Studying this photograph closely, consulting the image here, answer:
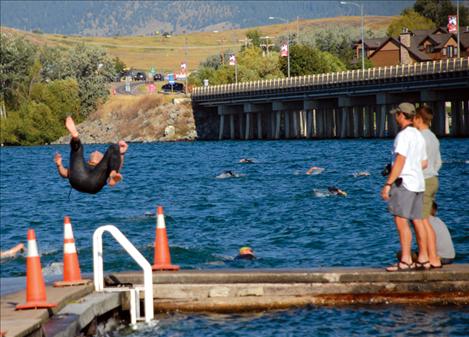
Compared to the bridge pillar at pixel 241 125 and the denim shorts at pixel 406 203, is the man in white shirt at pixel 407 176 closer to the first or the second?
the denim shorts at pixel 406 203

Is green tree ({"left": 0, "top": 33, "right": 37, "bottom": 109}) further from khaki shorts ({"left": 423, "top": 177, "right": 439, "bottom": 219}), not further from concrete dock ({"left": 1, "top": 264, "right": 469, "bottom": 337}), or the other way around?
khaki shorts ({"left": 423, "top": 177, "right": 439, "bottom": 219})

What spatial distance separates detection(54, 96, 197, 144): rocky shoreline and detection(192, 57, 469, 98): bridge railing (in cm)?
616

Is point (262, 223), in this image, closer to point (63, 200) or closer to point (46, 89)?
point (63, 200)

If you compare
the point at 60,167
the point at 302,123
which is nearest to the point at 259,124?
the point at 302,123

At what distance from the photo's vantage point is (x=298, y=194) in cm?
4812

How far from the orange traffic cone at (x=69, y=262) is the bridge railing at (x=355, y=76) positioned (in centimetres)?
8289

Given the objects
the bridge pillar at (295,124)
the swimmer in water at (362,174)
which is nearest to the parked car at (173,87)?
the bridge pillar at (295,124)

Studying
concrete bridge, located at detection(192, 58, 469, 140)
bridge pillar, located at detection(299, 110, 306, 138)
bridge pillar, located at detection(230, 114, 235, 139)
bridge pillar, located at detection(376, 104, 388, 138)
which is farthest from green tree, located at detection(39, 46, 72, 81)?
bridge pillar, located at detection(376, 104, 388, 138)

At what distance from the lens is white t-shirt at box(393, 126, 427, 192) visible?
17.8m

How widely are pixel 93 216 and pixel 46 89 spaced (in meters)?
115

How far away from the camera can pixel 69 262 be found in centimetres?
1836

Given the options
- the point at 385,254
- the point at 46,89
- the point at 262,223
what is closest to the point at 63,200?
the point at 262,223

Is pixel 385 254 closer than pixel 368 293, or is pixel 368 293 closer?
pixel 368 293

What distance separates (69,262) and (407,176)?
5131 mm
